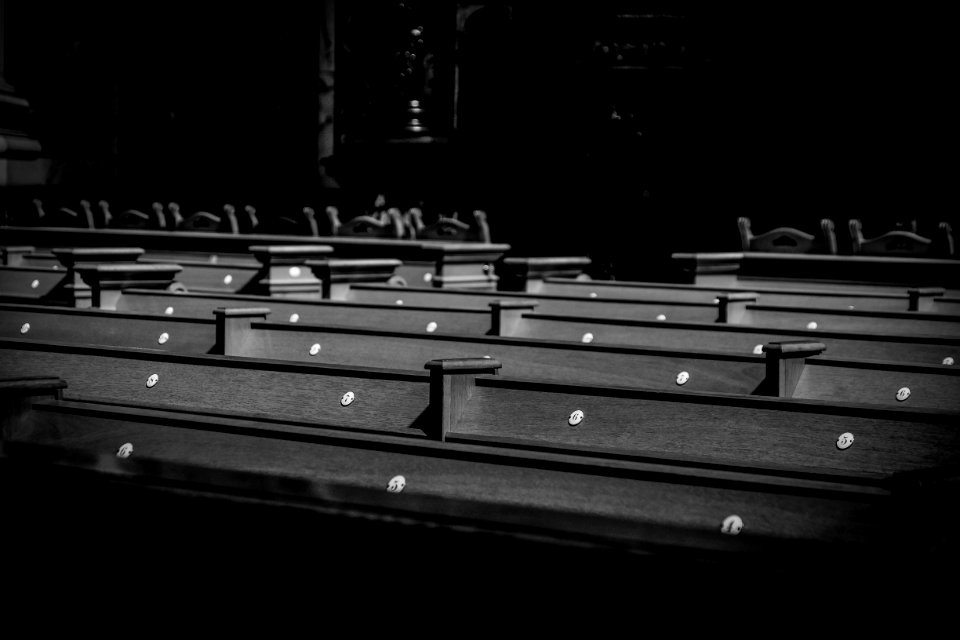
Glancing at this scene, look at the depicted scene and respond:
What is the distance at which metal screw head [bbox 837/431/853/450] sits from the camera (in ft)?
10.2

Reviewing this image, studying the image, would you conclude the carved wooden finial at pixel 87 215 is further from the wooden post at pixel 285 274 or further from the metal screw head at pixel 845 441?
the metal screw head at pixel 845 441

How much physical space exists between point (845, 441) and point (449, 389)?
3.90 feet

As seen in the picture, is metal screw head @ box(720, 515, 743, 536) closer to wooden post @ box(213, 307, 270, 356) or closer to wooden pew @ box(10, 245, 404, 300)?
wooden post @ box(213, 307, 270, 356)

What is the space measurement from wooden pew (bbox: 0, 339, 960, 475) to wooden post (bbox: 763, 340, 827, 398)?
1.98 feet

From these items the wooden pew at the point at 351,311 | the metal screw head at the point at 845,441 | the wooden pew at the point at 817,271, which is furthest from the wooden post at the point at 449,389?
the wooden pew at the point at 817,271

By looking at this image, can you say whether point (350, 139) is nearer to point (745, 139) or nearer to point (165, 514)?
point (745, 139)

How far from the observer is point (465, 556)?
219 cm

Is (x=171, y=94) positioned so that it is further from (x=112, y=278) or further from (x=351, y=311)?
(x=351, y=311)

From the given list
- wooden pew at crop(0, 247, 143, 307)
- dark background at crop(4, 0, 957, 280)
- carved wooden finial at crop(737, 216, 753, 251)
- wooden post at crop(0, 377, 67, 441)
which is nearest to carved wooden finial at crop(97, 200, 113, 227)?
dark background at crop(4, 0, 957, 280)

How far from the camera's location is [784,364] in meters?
3.89

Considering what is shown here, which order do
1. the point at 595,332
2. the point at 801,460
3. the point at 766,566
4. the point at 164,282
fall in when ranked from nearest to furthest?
the point at 766,566
the point at 801,460
the point at 595,332
the point at 164,282

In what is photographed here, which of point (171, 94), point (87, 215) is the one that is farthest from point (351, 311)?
point (171, 94)

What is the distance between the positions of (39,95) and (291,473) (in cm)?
1665

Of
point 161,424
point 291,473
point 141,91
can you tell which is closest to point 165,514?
point 291,473
